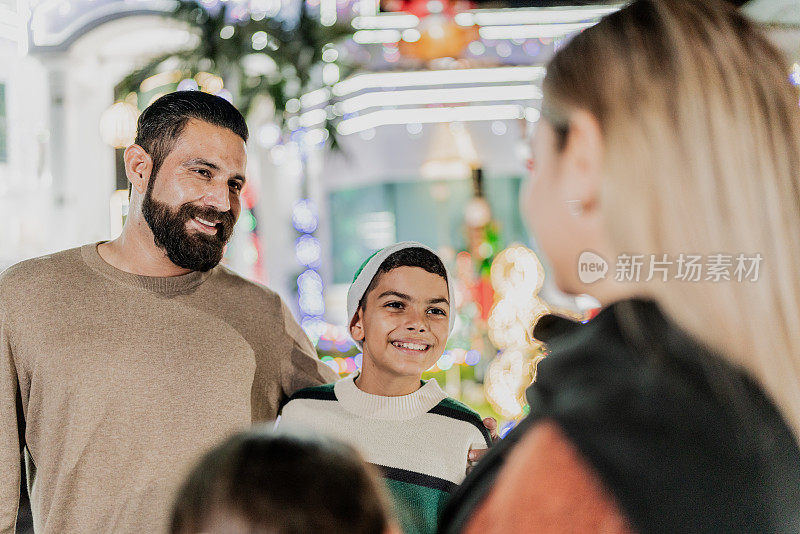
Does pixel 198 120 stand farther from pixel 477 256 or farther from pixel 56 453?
pixel 477 256

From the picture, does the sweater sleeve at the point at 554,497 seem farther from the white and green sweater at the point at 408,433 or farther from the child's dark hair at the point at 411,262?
the child's dark hair at the point at 411,262

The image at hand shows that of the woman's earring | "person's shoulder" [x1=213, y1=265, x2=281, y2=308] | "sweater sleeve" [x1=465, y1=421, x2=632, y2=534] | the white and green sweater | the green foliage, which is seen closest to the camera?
"sweater sleeve" [x1=465, y1=421, x2=632, y2=534]

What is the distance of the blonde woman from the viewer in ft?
2.52

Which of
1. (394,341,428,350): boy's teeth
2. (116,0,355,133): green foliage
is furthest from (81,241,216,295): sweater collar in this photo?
(116,0,355,133): green foliage

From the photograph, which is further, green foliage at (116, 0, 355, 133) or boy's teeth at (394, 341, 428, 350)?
green foliage at (116, 0, 355, 133)

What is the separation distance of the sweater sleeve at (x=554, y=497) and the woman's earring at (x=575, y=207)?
261 millimetres

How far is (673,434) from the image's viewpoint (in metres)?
0.78

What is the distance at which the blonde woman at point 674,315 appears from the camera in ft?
2.52

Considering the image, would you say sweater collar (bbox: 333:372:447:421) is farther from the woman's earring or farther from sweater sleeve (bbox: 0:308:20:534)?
the woman's earring

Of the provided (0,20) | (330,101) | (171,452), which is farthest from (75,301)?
(0,20)

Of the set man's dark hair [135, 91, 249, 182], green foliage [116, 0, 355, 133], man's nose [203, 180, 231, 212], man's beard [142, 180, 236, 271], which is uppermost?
green foliage [116, 0, 355, 133]

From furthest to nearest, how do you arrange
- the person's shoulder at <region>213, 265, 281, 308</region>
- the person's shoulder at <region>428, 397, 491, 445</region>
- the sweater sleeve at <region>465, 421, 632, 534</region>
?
the person's shoulder at <region>213, 265, 281, 308</region>, the person's shoulder at <region>428, 397, 491, 445</region>, the sweater sleeve at <region>465, 421, 632, 534</region>

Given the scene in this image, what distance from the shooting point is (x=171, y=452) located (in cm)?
198

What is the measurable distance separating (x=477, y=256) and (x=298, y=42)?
16.1ft
